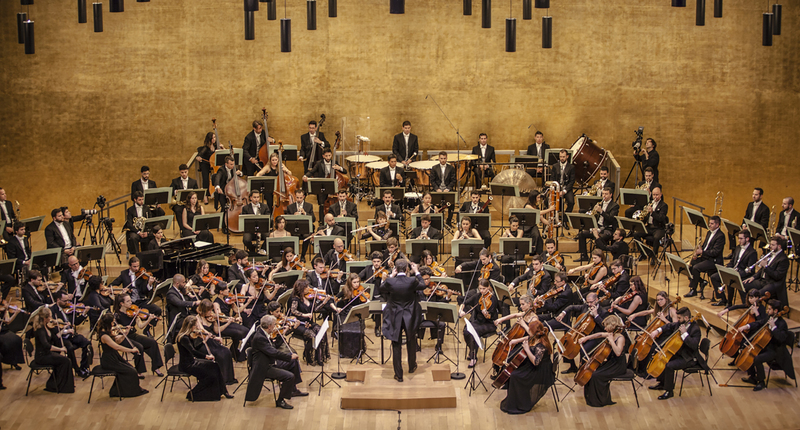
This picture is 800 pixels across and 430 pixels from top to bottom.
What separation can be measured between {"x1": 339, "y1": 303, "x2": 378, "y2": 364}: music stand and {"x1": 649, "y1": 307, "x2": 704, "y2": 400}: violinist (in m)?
2.95

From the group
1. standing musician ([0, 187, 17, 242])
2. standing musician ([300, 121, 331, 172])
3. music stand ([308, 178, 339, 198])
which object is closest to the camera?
standing musician ([0, 187, 17, 242])

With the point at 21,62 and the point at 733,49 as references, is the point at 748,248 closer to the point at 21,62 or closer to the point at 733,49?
the point at 733,49

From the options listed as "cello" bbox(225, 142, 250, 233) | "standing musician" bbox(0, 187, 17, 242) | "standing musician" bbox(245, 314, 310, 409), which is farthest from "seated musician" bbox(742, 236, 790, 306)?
"standing musician" bbox(0, 187, 17, 242)

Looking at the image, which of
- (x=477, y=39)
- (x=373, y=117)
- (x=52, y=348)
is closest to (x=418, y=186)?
(x=373, y=117)

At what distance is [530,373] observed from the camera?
7.76 m

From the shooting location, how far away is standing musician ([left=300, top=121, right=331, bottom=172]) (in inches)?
513

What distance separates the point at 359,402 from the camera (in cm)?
797

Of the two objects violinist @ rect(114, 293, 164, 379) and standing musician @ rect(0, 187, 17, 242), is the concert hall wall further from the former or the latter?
violinist @ rect(114, 293, 164, 379)

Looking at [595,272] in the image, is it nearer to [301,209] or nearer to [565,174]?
[565,174]

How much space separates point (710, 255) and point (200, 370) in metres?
6.30

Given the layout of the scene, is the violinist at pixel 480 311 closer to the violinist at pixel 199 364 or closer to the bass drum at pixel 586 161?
the violinist at pixel 199 364

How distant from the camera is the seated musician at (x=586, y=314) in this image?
8320 mm

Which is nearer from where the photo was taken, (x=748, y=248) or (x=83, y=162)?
(x=748, y=248)

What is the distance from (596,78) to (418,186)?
3.95 meters
